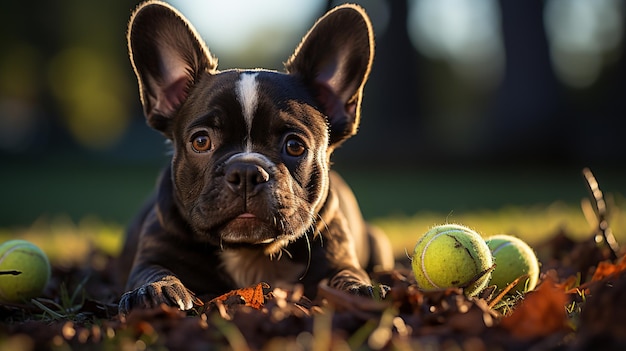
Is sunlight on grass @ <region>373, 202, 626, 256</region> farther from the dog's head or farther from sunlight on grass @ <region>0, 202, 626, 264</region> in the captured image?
the dog's head

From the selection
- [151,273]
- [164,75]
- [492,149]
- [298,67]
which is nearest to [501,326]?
[151,273]

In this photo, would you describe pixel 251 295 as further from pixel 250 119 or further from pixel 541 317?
pixel 541 317

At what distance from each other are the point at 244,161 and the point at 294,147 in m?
0.40

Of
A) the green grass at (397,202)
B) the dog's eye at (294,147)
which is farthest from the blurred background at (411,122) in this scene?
the dog's eye at (294,147)

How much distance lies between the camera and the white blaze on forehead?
3.83m

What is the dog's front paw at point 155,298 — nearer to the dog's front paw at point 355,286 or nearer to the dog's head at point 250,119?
the dog's head at point 250,119

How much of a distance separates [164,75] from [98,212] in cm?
850

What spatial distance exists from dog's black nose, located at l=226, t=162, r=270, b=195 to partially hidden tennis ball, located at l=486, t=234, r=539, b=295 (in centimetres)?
126

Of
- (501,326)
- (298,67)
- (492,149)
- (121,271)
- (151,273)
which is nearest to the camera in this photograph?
(501,326)

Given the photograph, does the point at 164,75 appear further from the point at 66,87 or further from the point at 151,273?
the point at 66,87

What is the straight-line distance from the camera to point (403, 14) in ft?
72.7

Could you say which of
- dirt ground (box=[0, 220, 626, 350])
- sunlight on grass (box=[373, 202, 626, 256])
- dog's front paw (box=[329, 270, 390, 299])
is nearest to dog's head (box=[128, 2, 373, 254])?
dog's front paw (box=[329, 270, 390, 299])

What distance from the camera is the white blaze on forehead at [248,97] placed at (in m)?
3.83

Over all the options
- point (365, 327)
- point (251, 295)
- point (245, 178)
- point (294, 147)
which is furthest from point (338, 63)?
point (365, 327)
